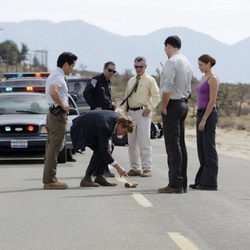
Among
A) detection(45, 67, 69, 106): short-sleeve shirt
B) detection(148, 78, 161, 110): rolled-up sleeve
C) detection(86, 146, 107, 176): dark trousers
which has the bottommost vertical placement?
detection(86, 146, 107, 176): dark trousers

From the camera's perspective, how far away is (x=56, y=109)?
512 inches

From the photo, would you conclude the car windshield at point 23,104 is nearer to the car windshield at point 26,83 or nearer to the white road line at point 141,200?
the car windshield at point 26,83

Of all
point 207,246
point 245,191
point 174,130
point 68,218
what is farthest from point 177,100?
point 207,246

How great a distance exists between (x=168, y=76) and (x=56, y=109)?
1733mm

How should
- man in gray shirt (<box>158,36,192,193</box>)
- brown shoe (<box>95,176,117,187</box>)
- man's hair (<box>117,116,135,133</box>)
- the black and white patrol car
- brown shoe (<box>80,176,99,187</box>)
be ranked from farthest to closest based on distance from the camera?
the black and white patrol car < brown shoe (<box>95,176,117,187</box>) < brown shoe (<box>80,176,99,187</box>) < man in gray shirt (<box>158,36,192,193</box>) < man's hair (<box>117,116,135,133</box>)

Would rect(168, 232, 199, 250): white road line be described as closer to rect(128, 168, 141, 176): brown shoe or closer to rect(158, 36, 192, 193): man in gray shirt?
rect(158, 36, 192, 193): man in gray shirt

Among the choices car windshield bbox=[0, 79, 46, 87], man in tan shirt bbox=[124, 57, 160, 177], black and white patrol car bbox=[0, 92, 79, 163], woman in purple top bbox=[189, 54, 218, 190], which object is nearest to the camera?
woman in purple top bbox=[189, 54, 218, 190]

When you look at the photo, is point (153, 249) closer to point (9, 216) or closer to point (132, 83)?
point (9, 216)

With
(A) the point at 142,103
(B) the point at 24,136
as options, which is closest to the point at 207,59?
(A) the point at 142,103

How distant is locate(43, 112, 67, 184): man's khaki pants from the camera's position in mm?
13062

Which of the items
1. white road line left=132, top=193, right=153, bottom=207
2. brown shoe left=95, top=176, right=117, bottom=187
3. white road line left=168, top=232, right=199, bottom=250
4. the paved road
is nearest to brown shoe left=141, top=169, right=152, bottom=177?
the paved road

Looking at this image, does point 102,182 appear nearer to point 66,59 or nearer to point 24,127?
point 66,59

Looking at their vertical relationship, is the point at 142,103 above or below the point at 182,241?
above

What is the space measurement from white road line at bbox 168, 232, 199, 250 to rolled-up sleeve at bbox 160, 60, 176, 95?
371 centimetres
